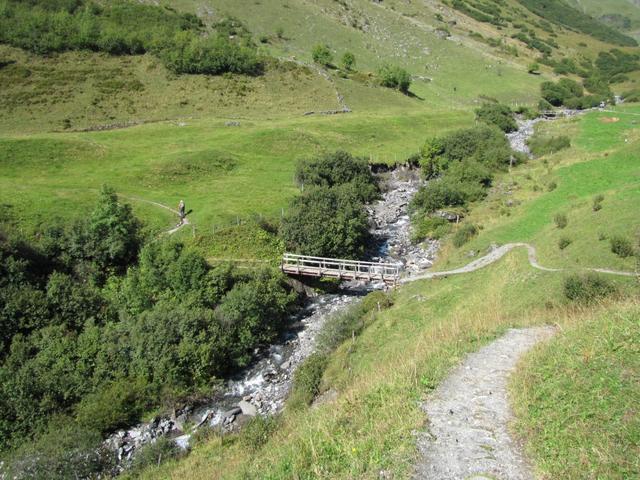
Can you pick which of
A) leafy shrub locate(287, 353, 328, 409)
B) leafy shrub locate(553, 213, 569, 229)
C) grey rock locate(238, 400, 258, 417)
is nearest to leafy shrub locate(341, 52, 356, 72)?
leafy shrub locate(553, 213, 569, 229)

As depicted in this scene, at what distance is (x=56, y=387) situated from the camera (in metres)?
26.3

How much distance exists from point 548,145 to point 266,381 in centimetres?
5893

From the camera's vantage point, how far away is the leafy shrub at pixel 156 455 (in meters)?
21.6

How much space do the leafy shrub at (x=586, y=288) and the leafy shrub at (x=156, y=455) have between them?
64.5ft

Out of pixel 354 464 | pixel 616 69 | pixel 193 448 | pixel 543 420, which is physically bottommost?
pixel 193 448

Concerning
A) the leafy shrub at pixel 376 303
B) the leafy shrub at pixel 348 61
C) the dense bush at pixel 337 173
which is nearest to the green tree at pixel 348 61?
the leafy shrub at pixel 348 61

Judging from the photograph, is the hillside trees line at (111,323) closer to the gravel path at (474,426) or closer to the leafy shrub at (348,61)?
the gravel path at (474,426)

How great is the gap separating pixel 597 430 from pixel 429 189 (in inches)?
1774

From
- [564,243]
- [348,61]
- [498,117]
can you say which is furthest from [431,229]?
[348,61]

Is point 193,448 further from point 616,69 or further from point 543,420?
point 616,69

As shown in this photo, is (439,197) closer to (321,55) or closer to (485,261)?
(485,261)

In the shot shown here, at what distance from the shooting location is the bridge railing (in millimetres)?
36875

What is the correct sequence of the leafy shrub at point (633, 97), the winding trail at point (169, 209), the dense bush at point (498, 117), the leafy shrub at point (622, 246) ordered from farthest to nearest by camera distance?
the leafy shrub at point (633, 97) → the dense bush at point (498, 117) → the winding trail at point (169, 209) → the leafy shrub at point (622, 246)

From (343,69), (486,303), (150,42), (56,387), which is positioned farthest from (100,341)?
(343,69)
